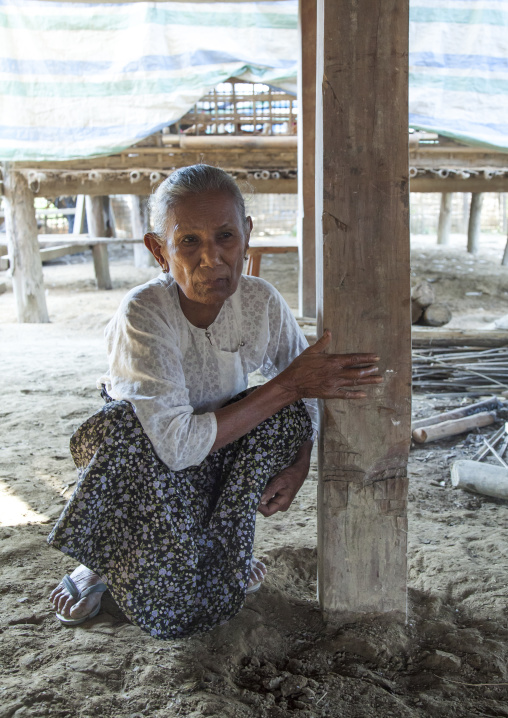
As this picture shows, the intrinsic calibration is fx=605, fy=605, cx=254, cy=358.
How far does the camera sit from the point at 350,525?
1.69m

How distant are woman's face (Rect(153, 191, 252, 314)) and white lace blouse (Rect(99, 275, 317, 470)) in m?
0.12

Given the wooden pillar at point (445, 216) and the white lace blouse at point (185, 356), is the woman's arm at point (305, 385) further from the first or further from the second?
the wooden pillar at point (445, 216)

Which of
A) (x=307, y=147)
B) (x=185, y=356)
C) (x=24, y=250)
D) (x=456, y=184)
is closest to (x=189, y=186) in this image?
(x=185, y=356)

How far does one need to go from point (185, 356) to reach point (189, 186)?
0.49 metres

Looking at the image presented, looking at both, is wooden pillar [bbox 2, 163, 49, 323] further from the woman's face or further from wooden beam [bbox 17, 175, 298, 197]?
the woman's face

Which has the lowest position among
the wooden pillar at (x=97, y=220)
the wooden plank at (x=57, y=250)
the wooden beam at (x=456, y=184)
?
the wooden plank at (x=57, y=250)

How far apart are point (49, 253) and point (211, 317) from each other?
7.95 m

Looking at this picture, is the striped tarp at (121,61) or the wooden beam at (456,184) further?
the wooden beam at (456,184)

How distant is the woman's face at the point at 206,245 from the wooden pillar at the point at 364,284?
0.25 m

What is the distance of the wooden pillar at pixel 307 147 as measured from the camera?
15.1 feet

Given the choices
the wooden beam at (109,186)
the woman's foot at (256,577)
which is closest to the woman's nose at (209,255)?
the woman's foot at (256,577)

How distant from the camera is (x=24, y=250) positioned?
23.3 ft

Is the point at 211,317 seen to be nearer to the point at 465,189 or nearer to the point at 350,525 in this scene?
the point at 350,525

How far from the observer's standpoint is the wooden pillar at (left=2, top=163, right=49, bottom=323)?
22.4ft
